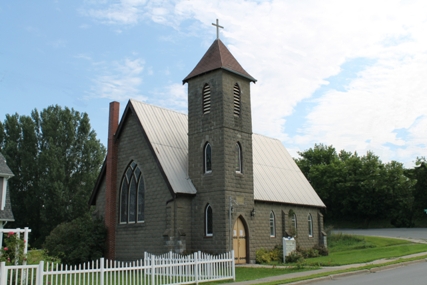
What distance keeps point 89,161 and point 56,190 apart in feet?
17.6

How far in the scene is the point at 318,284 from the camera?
15.0 meters

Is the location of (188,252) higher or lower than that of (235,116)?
lower

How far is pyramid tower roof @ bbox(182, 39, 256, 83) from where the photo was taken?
25.1 meters

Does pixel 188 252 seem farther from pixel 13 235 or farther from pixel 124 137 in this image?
pixel 13 235

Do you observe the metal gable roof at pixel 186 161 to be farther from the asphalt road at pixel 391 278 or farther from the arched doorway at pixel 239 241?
the asphalt road at pixel 391 278

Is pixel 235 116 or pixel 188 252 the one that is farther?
pixel 235 116

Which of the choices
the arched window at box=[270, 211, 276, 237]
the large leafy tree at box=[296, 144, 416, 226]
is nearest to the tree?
the large leafy tree at box=[296, 144, 416, 226]

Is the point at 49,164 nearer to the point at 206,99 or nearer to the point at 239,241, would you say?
the point at 206,99

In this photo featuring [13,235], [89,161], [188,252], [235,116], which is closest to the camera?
[13,235]

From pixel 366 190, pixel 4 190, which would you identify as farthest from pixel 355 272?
pixel 366 190

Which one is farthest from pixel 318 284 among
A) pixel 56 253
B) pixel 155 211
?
pixel 56 253

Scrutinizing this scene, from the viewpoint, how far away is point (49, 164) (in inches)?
1886

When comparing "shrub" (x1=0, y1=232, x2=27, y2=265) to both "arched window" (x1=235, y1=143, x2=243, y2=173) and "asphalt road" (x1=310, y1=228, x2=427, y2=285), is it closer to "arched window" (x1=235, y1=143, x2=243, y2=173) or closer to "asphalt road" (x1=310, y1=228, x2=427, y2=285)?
"asphalt road" (x1=310, y1=228, x2=427, y2=285)

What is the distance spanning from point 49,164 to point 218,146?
29371 millimetres
